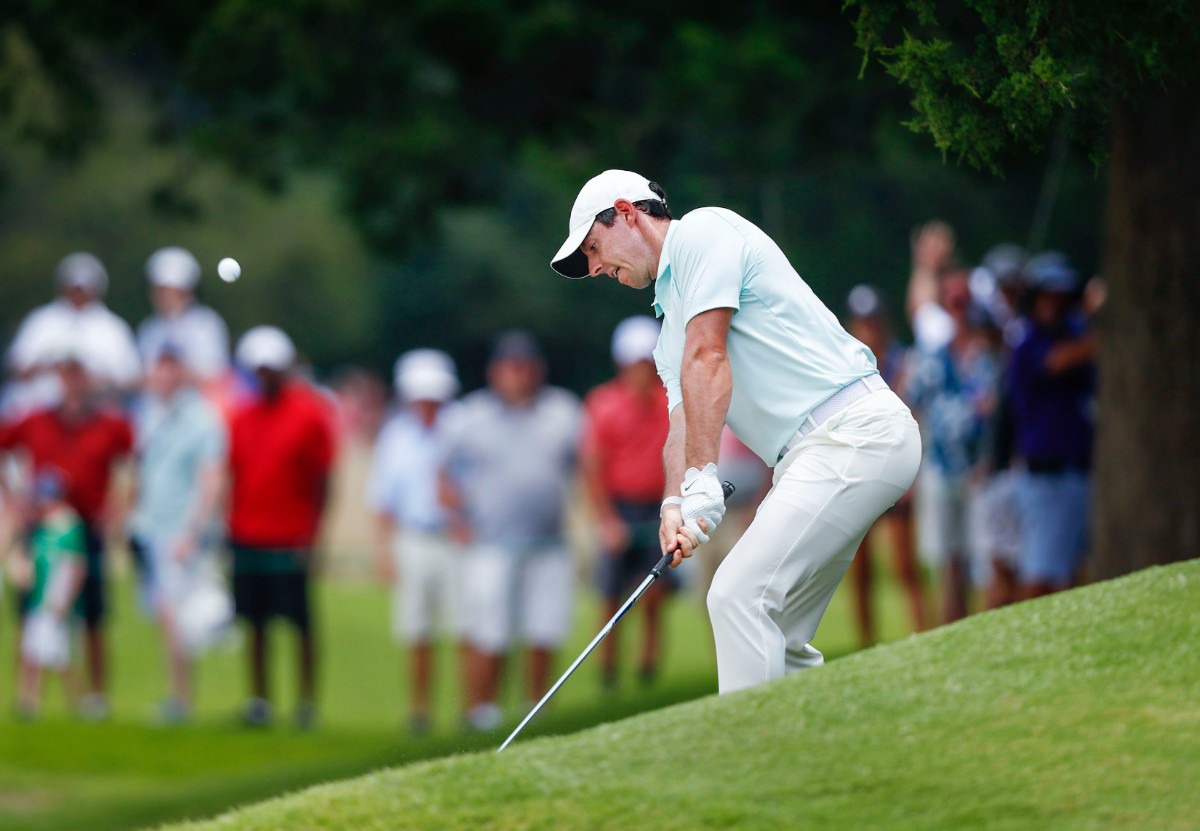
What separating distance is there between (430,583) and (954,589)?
136 inches

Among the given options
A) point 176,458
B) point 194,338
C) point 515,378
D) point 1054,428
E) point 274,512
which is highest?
point 194,338

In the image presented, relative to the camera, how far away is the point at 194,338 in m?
14.2

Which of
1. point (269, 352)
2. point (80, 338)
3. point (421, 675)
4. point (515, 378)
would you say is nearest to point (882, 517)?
point (515, 378)

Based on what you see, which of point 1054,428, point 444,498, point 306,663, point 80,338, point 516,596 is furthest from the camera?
point 80,338

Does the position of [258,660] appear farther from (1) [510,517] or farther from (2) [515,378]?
(2) [515,378]

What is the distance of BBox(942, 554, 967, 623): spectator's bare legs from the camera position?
1090cm

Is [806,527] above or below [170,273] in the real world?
below

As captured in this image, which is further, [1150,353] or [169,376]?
[169,376]

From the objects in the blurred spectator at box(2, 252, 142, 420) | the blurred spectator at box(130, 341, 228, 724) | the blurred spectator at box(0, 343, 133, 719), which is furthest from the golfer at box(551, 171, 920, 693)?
the blurred spectator at box(2, 252, 142, 420)

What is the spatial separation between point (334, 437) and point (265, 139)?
2252 millimetres

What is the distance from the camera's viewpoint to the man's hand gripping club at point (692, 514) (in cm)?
554

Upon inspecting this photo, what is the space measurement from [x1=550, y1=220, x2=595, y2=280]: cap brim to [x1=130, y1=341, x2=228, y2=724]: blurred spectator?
6.74 meters

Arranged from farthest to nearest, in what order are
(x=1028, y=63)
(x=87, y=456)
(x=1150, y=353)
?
(x=87, y=456) < (x=1150, y=353) < (x=1028, y=63)

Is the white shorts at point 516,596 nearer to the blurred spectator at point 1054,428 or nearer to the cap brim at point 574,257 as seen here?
the blurred spectator at point 1054,428
